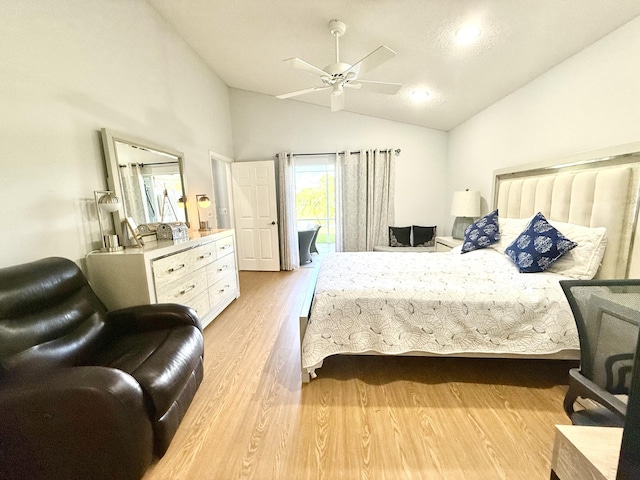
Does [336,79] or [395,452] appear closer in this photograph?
[395,452]

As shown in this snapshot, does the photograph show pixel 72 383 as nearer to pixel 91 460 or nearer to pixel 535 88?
pixel 91 460

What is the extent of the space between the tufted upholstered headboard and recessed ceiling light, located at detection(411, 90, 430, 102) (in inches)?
60.9

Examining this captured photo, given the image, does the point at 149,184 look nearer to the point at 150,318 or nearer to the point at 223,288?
the point at 223,288

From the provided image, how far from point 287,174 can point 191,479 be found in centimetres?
416

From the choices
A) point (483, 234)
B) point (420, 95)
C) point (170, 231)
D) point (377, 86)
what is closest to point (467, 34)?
point (377, 86)

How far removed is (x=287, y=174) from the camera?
4660mm

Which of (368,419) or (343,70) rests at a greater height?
(343,70)

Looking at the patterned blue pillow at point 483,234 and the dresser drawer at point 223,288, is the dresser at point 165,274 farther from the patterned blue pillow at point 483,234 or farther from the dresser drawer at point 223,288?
the patterned blue pillow at point 483,234

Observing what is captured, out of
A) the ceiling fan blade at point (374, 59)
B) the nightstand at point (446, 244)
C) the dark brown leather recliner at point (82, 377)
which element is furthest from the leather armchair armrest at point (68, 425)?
the nightstand at point (446, 244)

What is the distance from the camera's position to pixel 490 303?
5.49 ft

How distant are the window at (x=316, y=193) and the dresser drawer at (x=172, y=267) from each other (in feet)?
9.89

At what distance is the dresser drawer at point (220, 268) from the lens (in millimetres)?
2743

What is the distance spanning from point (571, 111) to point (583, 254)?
4.10 feet

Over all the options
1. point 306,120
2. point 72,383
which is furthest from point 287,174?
point 72,383
